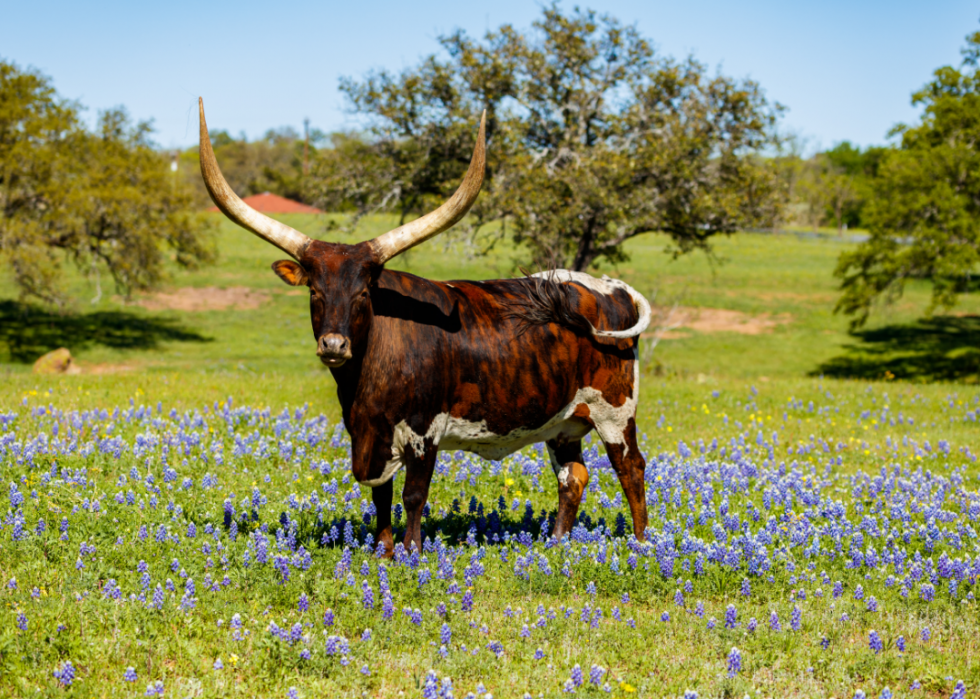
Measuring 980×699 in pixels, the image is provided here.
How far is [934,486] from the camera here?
8984 mm

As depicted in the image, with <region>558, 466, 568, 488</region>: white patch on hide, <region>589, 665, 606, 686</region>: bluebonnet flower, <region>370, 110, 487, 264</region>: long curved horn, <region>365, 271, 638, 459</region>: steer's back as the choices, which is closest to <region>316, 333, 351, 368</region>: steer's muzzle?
<region>365, 271, 638, 459</region>: steer's back

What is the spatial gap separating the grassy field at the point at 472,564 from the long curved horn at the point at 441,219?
2.23 metres

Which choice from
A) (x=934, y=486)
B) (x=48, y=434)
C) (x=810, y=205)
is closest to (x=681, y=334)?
(x=934, y=486)

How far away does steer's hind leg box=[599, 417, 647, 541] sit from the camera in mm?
6996

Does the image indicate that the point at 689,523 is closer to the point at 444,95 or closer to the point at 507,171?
the point at 507,171

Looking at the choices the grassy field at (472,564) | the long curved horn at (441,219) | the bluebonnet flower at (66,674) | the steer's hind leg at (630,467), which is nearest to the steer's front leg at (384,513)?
the grassy field at (472,564)

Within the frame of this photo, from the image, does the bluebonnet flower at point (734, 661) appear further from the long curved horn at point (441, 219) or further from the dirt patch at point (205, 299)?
the dirt patch at point (205, 299)

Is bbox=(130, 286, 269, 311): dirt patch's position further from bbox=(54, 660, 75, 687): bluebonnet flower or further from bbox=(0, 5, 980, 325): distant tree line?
bbox=(54, 660, 75, 687): bluebonnet flower

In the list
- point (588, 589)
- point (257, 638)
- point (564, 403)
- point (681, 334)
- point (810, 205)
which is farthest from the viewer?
point (810, 205)

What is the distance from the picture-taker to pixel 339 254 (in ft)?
18.5

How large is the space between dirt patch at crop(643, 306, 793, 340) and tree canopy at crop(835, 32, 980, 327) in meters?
7.76

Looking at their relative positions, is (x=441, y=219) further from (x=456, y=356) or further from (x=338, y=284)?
(x=456, y=356)

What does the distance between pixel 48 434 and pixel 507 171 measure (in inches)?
509

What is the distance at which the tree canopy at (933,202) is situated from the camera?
931 inches
